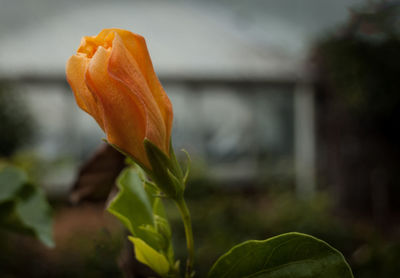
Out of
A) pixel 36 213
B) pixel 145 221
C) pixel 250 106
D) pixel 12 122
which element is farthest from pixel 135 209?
pixel 250 106

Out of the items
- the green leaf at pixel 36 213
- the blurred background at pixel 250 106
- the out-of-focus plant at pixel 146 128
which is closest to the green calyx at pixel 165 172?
the out-of-focus plant at pixel 146 128

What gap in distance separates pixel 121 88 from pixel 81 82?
2cm

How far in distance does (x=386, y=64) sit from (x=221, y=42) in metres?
3.36

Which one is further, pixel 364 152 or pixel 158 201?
pixel 364 152

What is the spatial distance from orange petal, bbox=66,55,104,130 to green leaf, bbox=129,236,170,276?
0.08 meters

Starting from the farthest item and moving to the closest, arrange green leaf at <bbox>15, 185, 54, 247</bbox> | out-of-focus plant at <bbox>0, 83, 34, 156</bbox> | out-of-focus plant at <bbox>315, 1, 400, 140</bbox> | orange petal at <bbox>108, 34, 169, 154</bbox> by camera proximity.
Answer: out-of-focus plant at <bbox>0, 83, 34, 156</bbox> → out-of-focus plant at <bbox>315, 1, 400, 140</bbox> → green leaf at <bbox>15, 185, 54, 247</bbox> → orange petal at <bbox>108, 34, 169, 154</bbox>

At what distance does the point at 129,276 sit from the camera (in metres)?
0.29

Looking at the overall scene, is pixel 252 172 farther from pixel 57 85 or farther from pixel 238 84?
pixel 57 85

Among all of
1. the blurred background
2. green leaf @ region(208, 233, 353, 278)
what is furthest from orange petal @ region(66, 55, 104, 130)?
the blurred background

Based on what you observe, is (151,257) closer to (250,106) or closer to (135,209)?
(135,209)

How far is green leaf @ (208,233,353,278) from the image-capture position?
190 mm

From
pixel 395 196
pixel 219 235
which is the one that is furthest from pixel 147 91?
pixel 395 196

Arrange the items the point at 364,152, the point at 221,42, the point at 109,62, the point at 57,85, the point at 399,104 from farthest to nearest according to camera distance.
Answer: the point at 221,42 < the point at 57,85 < the point at 364,152 < the point at 399,104 < the point at 109,62

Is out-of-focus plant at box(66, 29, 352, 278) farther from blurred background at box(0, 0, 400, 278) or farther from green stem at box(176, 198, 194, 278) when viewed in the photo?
blurred background at box(0, 0, 400, 278)
